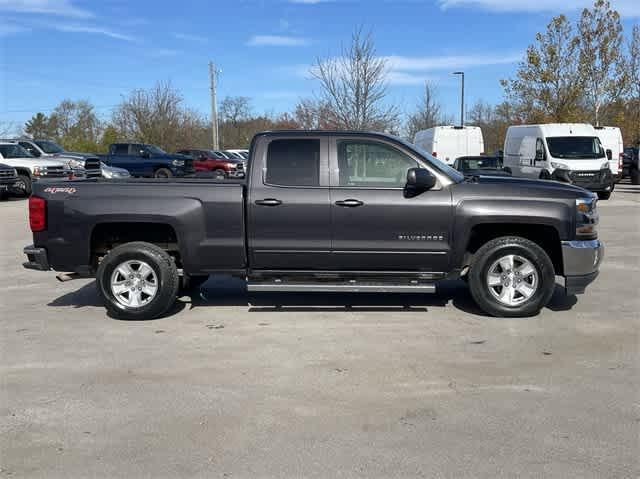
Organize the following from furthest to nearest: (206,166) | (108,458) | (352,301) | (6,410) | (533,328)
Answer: (206,166)
(352,301)
(533,328)
(6,410)
(108,458)

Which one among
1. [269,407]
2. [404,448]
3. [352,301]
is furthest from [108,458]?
[352,301]

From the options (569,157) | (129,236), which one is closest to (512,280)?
(129,236)

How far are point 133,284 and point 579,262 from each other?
452 centimetres

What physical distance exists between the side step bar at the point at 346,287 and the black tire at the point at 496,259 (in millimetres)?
503

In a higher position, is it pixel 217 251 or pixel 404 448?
pixel 217 251

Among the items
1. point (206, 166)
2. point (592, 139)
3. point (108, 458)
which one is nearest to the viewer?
point (108, 458)

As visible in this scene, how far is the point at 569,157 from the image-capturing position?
21.0 m

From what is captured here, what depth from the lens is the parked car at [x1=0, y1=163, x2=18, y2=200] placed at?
21797 millimetres

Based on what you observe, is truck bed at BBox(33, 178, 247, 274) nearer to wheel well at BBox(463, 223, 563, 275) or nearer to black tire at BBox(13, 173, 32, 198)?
wheel well at BBox(463, 223, 563, 275)

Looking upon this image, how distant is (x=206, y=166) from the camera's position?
113 ft

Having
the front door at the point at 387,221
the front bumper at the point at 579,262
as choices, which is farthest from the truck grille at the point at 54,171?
the front bumper at the point at 579,262

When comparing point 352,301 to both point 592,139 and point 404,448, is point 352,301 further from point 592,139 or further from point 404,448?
point 592,139

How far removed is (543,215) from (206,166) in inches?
1161

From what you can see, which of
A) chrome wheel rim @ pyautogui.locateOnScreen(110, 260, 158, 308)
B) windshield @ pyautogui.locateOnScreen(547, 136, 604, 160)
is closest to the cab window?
chrome wheel rim @ pyautogui.locateOnScreen(110, 260, 158, 308)
